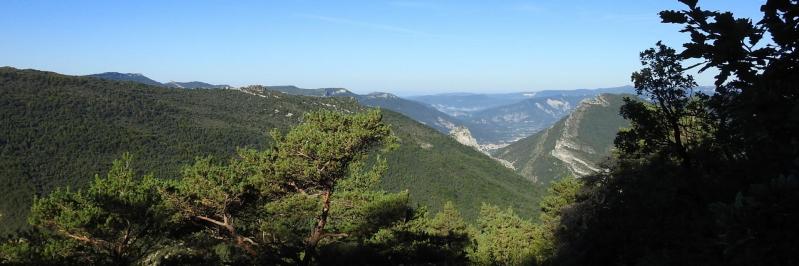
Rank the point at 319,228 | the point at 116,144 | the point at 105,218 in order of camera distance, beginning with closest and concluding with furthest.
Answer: the point at 105,218, the point at 319,228, the point at 116,144

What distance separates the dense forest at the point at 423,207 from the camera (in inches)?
158

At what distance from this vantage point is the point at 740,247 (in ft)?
11.0

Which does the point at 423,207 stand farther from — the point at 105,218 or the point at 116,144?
the point at 116,144

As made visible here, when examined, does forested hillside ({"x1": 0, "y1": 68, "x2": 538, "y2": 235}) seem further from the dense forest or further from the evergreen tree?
the evergreen tree

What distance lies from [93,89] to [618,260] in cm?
21448

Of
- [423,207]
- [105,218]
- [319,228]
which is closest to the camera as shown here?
[105,218]

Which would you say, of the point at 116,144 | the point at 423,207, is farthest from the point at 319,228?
the point at 116,144

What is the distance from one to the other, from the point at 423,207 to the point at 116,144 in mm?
131242

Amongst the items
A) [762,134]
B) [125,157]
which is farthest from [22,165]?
[762,134]

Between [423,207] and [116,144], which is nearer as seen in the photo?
[423,207]

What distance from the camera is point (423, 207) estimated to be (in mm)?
29516

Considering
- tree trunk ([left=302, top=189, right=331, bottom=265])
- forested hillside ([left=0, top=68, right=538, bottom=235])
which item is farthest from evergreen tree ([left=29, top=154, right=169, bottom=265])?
forested hillside ([left=0, top=68, right=538, bottom=235])

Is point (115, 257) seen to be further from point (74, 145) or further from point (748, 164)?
point (74, 145)

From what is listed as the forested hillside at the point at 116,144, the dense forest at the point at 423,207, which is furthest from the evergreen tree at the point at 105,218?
the forested hillside at the point at 116,144
